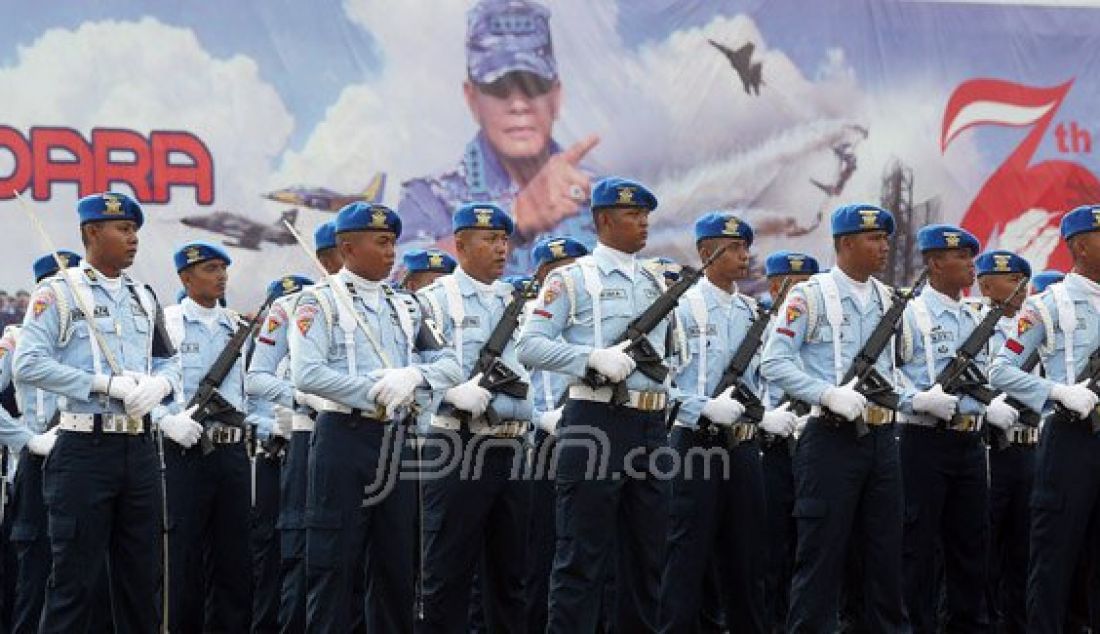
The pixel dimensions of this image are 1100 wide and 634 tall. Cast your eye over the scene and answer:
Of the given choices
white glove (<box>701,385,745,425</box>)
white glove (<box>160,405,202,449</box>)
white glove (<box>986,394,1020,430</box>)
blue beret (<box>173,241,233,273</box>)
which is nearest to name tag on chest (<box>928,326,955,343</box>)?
white glove (<box>986,394,1020,430</box>)

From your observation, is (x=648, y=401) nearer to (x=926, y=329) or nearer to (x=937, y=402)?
(x=937, y=402)

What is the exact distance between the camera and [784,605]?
11547mm

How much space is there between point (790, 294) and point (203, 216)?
7.99m

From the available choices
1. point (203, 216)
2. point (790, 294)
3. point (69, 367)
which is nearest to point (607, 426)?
point (790, 294)

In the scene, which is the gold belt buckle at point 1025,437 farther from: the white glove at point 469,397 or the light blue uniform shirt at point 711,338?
the white glove at point 469,397

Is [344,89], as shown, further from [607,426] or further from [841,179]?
[607,426]

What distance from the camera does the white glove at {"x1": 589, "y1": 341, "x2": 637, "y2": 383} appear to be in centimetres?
795

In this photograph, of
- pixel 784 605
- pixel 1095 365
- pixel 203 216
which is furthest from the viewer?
pixel 203 216

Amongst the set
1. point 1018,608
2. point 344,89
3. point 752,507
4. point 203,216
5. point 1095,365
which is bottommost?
point 1018,608

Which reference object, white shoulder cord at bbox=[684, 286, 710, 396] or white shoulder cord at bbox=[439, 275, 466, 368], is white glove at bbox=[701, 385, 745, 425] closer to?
white shoulder cord at bbox=[684, 286, 710, 396]

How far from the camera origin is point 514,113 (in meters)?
17.0

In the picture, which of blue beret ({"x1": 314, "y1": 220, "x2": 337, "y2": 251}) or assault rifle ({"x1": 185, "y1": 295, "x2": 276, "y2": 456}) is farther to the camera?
blue beret ({"x1": 314, "y1": 220, "x2": 337, "y2": 251})

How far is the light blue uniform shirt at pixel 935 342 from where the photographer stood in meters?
9.91

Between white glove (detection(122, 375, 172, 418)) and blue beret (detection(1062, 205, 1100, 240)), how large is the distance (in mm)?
4783
